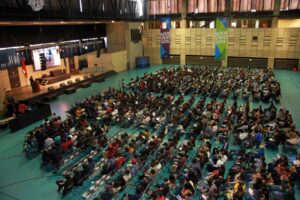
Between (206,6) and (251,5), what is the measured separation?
6094 mm

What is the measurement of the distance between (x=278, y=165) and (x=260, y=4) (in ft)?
96.5

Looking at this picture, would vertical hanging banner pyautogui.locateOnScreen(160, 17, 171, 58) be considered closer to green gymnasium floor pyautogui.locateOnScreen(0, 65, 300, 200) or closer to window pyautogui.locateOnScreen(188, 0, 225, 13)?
window pyautogui.locateOnScreen(188, 0, 225, 13)

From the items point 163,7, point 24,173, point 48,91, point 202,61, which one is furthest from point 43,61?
point 202,61

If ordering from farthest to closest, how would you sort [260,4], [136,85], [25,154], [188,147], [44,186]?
[260,4]
[136,85]
[25,154]
[188,147]
[44,186]

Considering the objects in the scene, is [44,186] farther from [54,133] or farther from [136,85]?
[136,85]

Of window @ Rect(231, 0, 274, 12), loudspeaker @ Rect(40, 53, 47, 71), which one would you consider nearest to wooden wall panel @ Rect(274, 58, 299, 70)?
window @ Rect(231, 0, 274, 12)

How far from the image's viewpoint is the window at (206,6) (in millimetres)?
35881

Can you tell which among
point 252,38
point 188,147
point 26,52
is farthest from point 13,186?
point 252,38

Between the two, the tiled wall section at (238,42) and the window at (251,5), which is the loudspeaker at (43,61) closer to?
the tiled wall section at (238,42)

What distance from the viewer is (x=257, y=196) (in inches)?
364

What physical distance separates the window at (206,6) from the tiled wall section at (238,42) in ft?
8.99

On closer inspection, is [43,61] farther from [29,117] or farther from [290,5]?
[290,5]

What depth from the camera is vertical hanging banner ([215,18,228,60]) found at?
3512 centimetres

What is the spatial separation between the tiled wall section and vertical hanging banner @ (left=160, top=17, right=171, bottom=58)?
70cm
